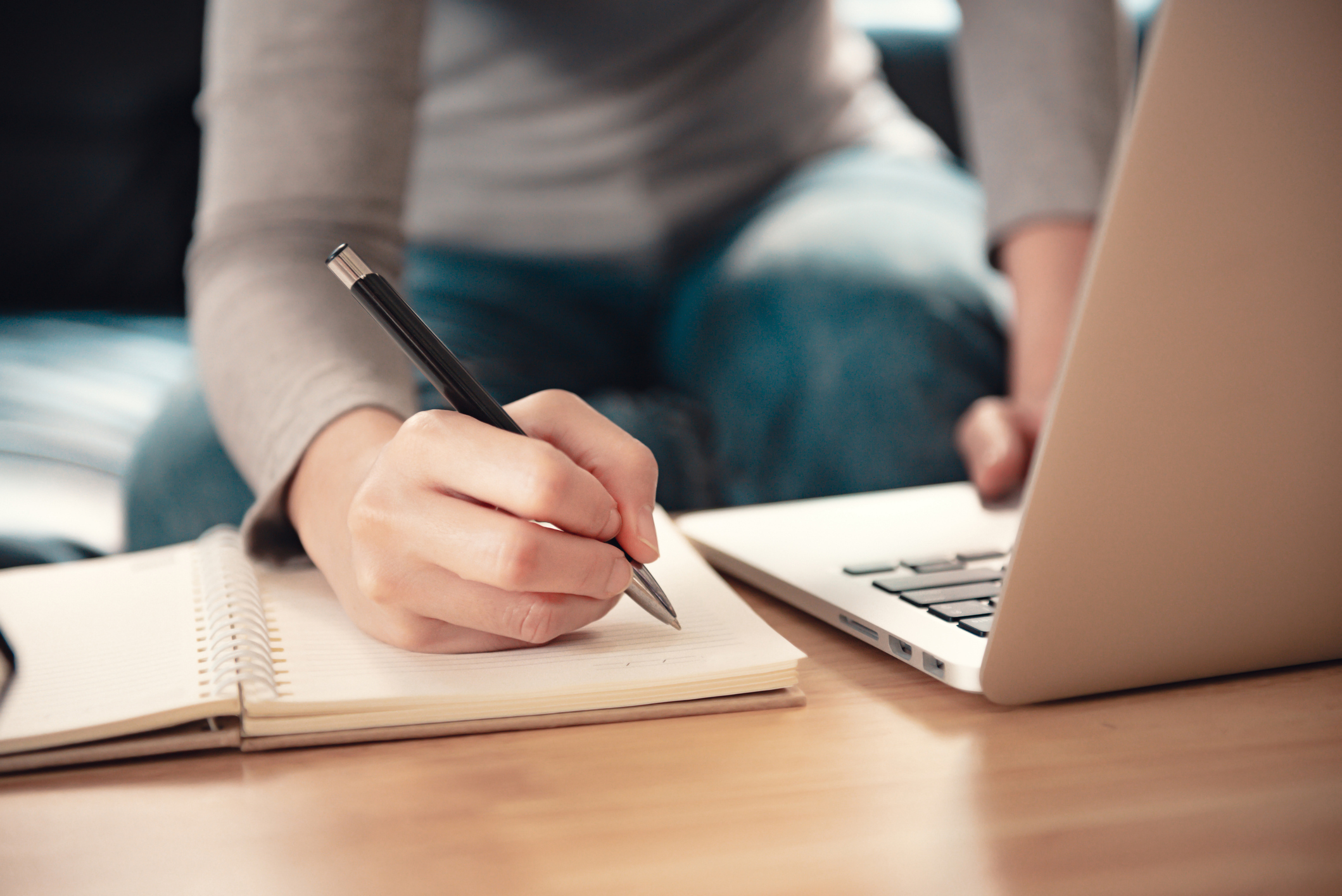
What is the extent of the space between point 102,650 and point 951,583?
14.1 inches

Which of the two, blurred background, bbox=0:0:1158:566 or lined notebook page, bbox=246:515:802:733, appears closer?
lined notebook page, bbox=246:515:802:733

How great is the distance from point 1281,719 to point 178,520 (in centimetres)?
71

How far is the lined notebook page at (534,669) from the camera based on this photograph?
35 centimetres

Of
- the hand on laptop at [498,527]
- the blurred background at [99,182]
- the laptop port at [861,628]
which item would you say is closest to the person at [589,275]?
the hand on laptop at [498,527]

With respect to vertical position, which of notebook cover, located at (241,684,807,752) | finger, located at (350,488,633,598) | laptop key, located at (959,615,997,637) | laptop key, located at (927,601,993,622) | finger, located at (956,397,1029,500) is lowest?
finger, located at (956,397,1029,500)

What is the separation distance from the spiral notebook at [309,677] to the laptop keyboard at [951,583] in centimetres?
7

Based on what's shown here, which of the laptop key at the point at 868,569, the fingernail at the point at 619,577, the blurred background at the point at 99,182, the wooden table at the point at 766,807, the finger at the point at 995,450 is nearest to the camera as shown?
the wooden table at the point at 766,807

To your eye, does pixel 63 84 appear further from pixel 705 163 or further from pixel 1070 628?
pixel 1070 628

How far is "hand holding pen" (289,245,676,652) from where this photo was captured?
0.35 metres

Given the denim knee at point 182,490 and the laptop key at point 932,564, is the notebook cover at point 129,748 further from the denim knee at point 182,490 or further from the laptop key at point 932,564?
the denim knee at point 182,490

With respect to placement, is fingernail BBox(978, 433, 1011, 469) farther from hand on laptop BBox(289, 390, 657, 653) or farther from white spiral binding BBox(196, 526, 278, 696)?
white spiral binding BBox(196, 526, 278, 696)

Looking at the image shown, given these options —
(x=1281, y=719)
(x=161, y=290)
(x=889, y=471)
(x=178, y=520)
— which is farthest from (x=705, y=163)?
(x=1281, y=719)

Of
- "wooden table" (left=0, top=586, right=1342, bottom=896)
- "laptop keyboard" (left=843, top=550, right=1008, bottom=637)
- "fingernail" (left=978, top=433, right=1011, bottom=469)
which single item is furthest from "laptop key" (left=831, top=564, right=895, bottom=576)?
"fingernail" (left=978, top=433, right=1011, bottom=469)

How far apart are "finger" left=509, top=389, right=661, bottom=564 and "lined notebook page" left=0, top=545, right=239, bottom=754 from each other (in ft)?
0.49
